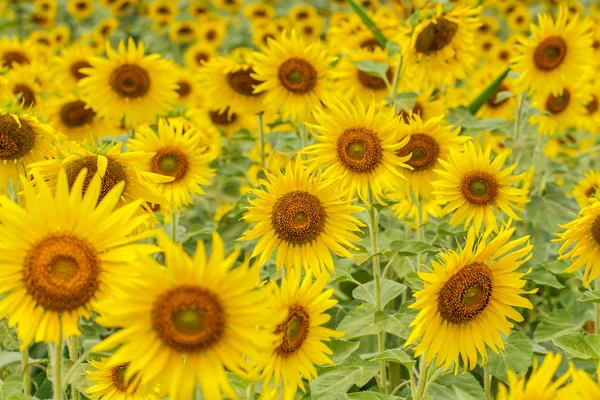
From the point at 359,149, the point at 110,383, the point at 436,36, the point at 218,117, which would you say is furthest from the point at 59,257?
the point at 218,117

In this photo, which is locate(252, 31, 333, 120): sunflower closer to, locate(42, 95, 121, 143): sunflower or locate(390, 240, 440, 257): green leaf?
locate(42, 95, 121, 143): sunflower

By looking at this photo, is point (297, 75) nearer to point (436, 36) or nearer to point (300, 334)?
point (436, 36)

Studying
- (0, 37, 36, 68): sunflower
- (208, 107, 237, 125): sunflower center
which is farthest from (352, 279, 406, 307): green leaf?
(0, 37, 36, 68): sunflower

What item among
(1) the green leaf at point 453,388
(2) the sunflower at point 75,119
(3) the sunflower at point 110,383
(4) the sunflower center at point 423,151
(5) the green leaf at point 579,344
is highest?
(2) the sunflower at point 75,119

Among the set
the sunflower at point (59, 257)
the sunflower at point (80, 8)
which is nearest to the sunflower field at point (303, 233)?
the sunflower at point (59, 257)

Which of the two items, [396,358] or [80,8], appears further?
[80,8]

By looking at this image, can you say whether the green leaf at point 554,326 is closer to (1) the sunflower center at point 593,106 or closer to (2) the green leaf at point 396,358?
(2) the green leaf at point 396,358
